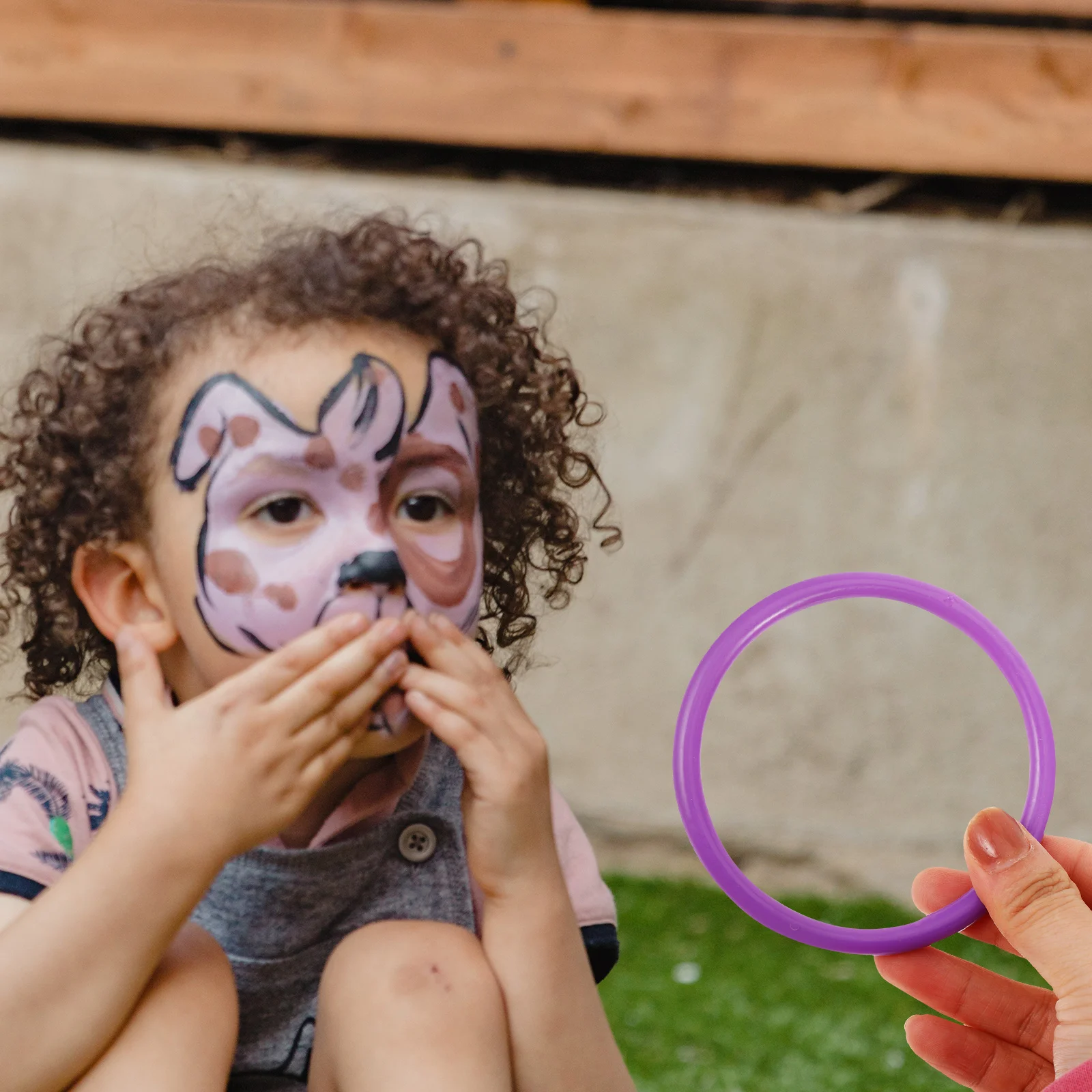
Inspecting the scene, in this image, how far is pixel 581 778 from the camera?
2930 mm

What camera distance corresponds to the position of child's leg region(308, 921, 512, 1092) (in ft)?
3.47

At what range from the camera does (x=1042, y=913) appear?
1144 mm

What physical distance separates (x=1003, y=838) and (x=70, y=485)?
866mm

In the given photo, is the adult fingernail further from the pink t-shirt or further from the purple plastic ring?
the pink t-shirt

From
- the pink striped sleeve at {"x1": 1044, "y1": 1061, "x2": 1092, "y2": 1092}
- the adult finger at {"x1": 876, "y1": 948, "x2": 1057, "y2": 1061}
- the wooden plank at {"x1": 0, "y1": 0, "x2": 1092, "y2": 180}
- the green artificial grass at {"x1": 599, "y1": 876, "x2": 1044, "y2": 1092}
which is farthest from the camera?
the wooden plank at {"x1": 0, "y1": 0, "x2": 1092, "y2": 180}

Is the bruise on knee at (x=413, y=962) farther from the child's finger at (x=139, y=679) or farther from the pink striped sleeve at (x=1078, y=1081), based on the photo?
the pink striped sleeve at (x=1078, y=1081)

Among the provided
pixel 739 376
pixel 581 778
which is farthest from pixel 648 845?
pixel 739 376

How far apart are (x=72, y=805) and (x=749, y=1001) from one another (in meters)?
1.56

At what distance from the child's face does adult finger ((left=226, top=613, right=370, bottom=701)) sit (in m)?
0.02

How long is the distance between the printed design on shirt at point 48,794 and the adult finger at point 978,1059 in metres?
0.82

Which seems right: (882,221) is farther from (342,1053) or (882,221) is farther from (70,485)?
(342,1053)

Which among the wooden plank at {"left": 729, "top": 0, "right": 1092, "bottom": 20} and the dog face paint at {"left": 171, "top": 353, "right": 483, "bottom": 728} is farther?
the wooden plank at {"left": 729, "top": 0, "right": 1092, "bottom": 20}

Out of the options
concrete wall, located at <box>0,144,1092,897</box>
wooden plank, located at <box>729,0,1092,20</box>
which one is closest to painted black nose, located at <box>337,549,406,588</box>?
concrete wall, located at <box>0,144,1092,897</box>

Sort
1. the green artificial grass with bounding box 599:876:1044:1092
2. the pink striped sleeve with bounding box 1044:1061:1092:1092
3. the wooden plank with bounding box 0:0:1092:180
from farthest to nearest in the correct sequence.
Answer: the wooden plank with bounding box 0:0:1092:180 < the green artificial grass with bounding box 599:876:1044:1092 < the pink striped sleeve with bounding box 1044:1061:1092:1092
